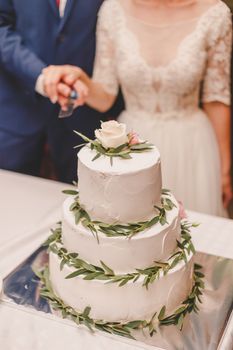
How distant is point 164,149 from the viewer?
2.04m

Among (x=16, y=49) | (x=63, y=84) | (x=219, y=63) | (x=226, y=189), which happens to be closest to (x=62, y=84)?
(x=63, y=84)

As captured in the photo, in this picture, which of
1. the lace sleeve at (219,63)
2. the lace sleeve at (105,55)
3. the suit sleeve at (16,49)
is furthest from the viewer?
the suit sleeve at (16,49)

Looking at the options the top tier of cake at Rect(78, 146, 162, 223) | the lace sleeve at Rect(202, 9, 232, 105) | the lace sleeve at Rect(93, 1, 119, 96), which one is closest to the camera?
the top tier of cake at Rect(78, 146, 162, 223)

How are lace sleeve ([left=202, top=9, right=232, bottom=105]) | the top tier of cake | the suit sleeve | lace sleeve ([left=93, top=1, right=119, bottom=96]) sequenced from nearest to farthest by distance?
the top tier of cake < lace sleeve ([left=202, top=9, right=232, bottom=105]) < lace sleeve ([left=93, top=1, right=119, bottom=96]) < the suit sleeve

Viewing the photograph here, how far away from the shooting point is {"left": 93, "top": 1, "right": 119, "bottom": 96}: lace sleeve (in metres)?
2.00

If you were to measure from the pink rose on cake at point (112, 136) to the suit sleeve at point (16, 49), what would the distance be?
94cm

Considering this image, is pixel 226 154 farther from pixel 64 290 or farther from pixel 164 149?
pixel 64 290

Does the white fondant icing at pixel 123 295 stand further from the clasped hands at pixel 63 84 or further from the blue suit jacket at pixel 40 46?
the blue suit jacket at pixel 40 46

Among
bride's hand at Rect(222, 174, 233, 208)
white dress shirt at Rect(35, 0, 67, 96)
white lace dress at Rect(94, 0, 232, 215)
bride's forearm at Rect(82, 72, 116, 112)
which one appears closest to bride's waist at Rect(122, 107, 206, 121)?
white lace dress at Rect(94, 0, 232, 215)

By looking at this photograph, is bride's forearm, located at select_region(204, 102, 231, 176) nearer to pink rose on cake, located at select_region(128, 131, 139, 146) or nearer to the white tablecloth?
the white tablecloth

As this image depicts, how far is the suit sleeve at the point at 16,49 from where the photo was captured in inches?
83.0

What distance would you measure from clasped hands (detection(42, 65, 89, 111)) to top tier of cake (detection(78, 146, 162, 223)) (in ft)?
2.43

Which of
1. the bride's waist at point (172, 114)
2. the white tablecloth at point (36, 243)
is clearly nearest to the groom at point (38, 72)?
the bride's waist at point (172, 114)

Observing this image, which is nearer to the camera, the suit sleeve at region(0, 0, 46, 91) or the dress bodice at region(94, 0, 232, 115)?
the dress bodice at region(94, 0, 232, 115)
